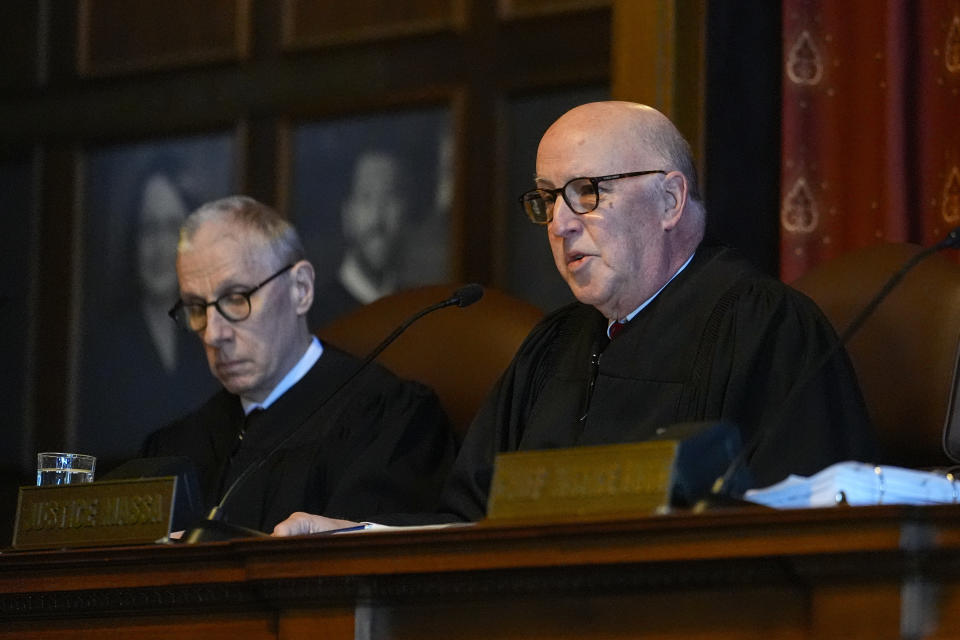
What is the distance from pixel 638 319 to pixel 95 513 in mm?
1210

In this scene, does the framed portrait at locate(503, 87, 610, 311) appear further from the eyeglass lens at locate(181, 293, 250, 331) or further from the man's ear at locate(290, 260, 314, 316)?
the eyeglass lens at locate(181, 293, 250, 331)

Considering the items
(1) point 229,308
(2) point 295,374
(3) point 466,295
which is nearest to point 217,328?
(1) point 229,308

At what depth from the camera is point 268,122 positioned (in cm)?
529

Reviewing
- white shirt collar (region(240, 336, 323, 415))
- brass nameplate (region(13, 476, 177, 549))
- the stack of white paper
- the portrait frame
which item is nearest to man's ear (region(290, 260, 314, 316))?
white shirt collar (region(240, 336, 323, 415))

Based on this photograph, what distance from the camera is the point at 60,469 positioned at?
9.88 feet

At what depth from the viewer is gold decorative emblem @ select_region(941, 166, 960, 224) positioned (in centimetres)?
377

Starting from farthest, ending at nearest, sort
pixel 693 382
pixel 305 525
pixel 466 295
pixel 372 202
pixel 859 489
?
pixel 372 202, pixel 466 295, pixel 693 382, pixel 305 525, pixel 859 489

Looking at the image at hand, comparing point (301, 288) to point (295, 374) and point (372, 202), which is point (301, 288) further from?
point (372, 202)

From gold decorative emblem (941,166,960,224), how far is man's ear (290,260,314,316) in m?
1.59

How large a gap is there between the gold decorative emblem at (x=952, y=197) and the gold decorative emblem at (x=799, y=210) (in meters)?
0.31

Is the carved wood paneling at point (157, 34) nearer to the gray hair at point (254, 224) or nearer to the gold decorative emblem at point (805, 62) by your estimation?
the gray hair at point (254, 224)

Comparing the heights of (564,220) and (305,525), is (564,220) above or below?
above

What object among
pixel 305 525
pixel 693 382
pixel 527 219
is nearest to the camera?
pixel 305 525

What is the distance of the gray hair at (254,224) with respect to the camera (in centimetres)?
417
